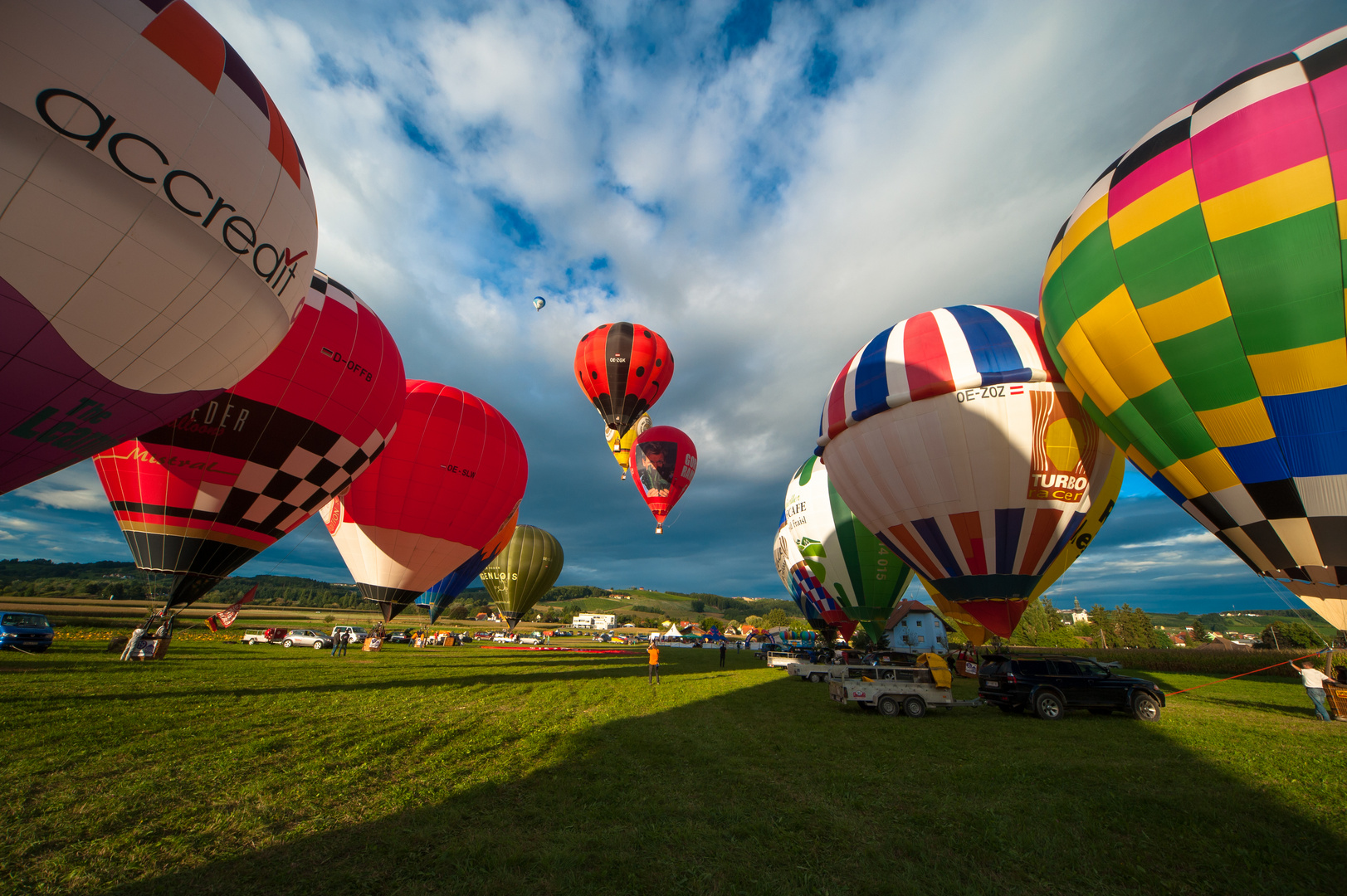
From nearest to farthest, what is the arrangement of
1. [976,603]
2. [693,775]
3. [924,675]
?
1. [693,775]
2. [924,675]
3. [976,603]

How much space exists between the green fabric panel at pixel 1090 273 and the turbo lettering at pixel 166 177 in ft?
49.9

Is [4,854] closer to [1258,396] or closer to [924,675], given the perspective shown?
[924,675]

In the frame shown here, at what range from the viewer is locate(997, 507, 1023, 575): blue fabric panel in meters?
14.2

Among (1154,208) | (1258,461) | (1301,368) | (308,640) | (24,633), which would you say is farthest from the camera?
(308,640)

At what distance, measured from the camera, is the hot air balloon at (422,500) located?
1741 centimetres

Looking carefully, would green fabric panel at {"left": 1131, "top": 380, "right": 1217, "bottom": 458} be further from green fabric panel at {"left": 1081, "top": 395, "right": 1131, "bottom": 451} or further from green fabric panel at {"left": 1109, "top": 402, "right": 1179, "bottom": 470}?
green fabric panel at {"left": 1081, "top": 395, "right": 1131, "bottom": 451}

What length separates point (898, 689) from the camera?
12.1 m

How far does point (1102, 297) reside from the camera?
11.2m

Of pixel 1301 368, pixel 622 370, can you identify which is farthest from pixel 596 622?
pixel 1301 368

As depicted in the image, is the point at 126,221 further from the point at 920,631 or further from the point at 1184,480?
the point at 920,631

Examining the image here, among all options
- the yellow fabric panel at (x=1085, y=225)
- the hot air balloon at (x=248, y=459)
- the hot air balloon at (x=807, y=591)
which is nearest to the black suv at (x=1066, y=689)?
the yellow fabric panel at (x=1085, y=225)

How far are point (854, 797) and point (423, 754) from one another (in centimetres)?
540

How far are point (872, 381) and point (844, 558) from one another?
11732 mm

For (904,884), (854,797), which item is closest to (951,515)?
(854,797)
